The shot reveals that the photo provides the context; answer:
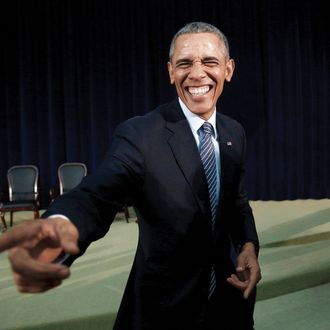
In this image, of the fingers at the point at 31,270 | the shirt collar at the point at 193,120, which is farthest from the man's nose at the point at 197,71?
the fingers at the point at 31,270

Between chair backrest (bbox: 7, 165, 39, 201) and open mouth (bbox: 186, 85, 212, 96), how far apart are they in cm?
568

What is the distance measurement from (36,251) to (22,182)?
20.1 ft

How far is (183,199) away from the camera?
3.92 feet

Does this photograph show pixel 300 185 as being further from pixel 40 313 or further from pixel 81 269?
pixel 40 313

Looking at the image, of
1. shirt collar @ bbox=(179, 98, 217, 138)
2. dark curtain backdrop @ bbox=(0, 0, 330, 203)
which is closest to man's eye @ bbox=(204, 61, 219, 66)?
shirt collar @ bbox=(179, 98, 217, 138)

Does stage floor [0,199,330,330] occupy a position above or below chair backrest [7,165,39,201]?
below

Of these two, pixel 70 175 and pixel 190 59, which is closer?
pixel 190 59

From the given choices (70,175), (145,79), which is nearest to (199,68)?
(70,175)

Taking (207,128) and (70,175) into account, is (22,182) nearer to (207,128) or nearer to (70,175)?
(70,175)

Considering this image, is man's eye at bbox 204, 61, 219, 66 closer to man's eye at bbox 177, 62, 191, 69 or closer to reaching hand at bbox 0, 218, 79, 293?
man's eye at bbox 177, 62, 191, 69

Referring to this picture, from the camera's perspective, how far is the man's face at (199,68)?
48.1 inches

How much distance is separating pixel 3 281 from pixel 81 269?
2.14ft

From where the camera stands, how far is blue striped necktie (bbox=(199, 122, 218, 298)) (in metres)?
1.25

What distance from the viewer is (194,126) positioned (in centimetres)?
130
